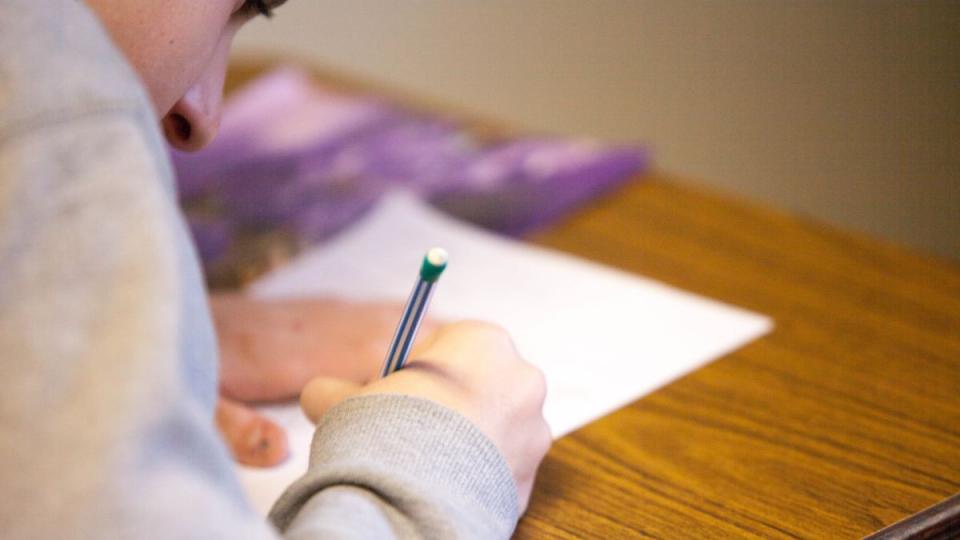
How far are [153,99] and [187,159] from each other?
56cm

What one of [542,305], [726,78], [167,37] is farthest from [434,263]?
[726,78]

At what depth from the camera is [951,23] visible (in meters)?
1.42

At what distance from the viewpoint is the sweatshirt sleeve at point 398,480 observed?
19.0 inches

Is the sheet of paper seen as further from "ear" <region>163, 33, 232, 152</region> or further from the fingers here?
"ear" <region>163, 33, 232, 152</region>

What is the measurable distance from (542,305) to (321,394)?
20 centimetres

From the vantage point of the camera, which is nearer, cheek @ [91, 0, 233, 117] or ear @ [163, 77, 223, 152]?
cheek @ [91, 0, 233, 117]

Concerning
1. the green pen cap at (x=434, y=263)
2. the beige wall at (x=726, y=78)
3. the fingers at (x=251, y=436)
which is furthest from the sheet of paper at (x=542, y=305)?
the beige wall at (x=726, y=78)

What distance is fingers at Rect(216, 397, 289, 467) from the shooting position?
2.08 ft

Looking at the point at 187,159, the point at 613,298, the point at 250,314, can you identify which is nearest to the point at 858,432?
the point at 613,298

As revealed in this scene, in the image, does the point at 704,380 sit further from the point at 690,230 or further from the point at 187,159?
the point at 187,159

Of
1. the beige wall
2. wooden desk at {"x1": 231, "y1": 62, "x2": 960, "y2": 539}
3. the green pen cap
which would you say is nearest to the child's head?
the green pen cap

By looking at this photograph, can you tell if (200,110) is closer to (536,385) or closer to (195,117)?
(195,117)

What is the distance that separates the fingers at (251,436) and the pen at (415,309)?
94 millimetres

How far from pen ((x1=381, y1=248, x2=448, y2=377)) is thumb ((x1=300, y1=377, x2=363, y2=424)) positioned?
45 millimetres
